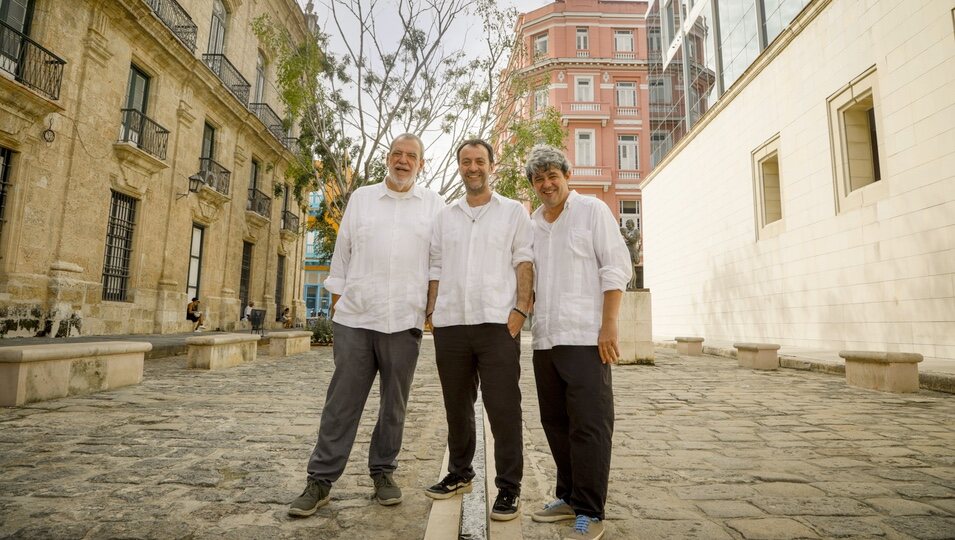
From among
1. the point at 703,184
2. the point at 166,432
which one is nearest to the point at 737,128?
the point at 703,184

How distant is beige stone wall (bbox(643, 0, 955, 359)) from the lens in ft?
26.0

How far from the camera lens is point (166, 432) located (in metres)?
3.80

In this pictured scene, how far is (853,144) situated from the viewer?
33.2ft

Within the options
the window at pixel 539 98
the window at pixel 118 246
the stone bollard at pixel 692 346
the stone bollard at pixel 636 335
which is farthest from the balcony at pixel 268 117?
the stone bollard at pixel 692 346

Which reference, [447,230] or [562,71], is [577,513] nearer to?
[447,230]

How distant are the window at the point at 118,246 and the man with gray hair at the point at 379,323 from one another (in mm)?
12559

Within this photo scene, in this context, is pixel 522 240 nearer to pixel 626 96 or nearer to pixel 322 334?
pixel 322 334

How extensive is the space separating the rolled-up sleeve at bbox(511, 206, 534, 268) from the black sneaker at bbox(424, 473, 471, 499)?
1.14 m

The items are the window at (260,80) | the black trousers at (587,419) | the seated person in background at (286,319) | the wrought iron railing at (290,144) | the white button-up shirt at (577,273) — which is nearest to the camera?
the black trousers at (587,419)

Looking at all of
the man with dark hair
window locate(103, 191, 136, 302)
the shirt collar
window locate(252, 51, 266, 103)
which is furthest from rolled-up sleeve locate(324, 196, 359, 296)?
window locate(252, 51, 266, 103)

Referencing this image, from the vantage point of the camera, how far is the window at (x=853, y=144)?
9867mm

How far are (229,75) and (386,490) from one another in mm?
18936

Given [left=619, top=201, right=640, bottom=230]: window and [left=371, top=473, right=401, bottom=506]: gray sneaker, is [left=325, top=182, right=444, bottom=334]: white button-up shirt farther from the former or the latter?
[left=619, top=201, right=640, bottom=230]: window

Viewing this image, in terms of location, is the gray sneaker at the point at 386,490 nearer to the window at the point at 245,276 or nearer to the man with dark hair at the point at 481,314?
the man with dark hair at the point at 481,314
